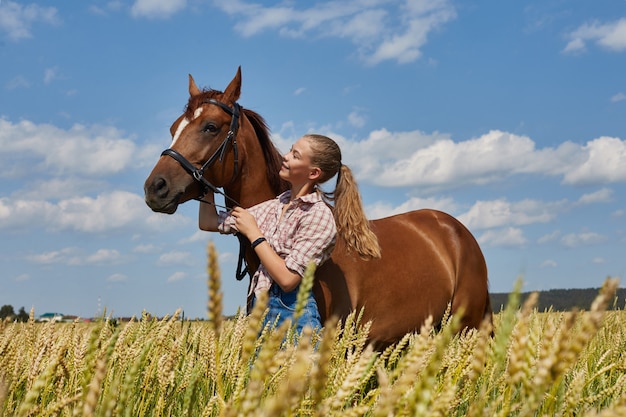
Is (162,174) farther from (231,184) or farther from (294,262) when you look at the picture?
(294,262)

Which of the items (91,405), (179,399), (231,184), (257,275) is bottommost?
(179,399)

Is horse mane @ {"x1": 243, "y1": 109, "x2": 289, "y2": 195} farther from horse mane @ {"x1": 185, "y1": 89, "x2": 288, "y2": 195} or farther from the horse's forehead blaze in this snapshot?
the horse's forehead blaze

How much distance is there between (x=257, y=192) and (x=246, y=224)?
0.91 meters

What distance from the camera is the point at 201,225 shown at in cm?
448

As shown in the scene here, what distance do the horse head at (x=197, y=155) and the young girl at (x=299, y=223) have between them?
0.59ft

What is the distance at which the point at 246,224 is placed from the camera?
3.90m

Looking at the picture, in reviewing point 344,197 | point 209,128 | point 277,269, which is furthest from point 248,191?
point 277,269

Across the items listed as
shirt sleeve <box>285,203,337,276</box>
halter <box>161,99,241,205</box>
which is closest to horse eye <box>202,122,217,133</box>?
halter <box>161,99,241,205</box>

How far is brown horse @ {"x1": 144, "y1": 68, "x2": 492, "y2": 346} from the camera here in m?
4.58

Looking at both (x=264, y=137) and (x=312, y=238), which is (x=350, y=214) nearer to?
(x=312, y=238)

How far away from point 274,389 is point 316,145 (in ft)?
7.54

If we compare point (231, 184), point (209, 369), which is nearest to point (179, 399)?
point (209, 369)

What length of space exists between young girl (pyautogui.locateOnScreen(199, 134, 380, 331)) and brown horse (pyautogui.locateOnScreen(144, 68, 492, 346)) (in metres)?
0.21

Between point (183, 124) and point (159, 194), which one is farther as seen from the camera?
point (183, 124)
